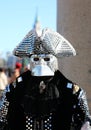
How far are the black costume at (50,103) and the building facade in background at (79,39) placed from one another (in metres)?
1.39

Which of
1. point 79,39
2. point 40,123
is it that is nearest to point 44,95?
point 40,123

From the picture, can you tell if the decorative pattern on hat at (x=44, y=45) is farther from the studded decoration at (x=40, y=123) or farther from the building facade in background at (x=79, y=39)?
the building facade in background at (x=79, y=39)

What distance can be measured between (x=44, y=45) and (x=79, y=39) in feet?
5.02

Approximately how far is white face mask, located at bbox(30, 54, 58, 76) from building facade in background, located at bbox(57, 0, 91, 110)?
4.69 ft

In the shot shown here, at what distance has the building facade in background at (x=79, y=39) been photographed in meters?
5.39

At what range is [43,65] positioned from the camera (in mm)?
3969

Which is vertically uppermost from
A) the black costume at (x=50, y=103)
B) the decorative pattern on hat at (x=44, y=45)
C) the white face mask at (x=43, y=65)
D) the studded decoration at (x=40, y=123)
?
the decorative pattern on hat at (x=44, y=45)

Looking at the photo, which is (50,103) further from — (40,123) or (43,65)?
(43,65)

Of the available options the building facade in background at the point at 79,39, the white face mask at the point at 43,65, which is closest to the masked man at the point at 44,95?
the white face mask at the point at 43,65

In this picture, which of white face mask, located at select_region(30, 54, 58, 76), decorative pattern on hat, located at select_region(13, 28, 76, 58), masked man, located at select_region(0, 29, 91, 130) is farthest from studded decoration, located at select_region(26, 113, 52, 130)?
decorative pattern on hat, located at select_region(13, 28, 76, 58)

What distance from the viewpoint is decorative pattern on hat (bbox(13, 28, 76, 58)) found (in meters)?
4.00

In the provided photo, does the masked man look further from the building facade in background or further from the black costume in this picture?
the building facade in background

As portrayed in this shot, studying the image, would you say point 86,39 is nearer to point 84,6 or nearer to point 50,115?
point 84,6

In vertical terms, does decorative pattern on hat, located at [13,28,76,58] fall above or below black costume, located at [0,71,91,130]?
above
